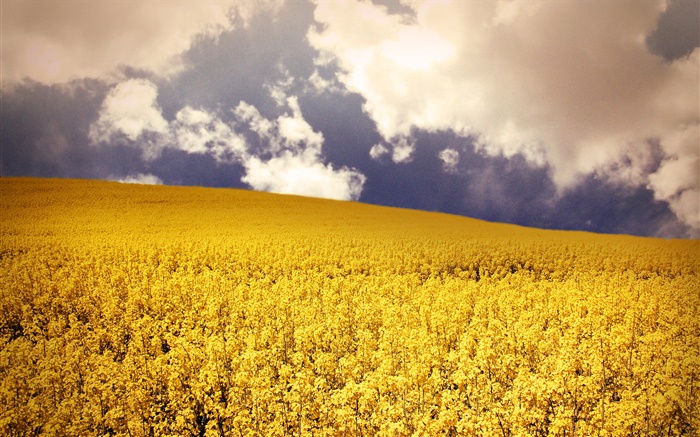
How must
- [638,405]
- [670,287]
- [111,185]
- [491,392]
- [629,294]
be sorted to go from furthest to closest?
[111,185]
[670,287]
[629,294]
[491,392]
[638,405]

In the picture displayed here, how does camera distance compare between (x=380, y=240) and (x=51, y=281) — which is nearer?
(x=51, y=281)

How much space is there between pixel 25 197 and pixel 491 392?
5435 cm

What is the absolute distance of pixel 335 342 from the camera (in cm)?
1045

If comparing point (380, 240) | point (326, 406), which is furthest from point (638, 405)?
point (380, 240)

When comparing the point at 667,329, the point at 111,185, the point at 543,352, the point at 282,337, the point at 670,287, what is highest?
the point at 111,185

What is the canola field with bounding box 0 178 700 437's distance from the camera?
6723 mm

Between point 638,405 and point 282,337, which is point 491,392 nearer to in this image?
point 638,405

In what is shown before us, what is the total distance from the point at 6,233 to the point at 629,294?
128 ft

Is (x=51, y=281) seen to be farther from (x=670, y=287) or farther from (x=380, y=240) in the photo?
(x=670, y=287)

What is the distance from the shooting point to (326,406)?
22.2 feet

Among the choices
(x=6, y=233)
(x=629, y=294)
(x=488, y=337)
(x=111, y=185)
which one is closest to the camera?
(x=488, y=337)

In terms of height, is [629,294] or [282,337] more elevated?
[629,294]

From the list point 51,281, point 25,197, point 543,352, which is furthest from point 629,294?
point 25,197

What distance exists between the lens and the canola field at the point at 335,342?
672 centimetres
